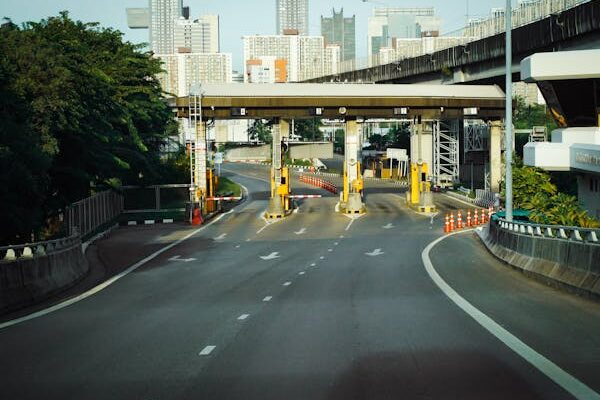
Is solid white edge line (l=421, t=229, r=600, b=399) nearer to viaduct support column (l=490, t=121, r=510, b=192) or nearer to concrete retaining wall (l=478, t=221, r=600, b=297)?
concrete retaining wall (l=478, t=221, r=600, b=297)

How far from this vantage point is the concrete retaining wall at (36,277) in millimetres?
21400

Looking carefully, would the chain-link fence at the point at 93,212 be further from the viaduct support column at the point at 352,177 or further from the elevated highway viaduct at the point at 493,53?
the elevated highway viaduct at the point at 493,53

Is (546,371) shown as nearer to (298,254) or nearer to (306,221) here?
(298,254)

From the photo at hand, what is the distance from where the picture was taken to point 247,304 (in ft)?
69.5

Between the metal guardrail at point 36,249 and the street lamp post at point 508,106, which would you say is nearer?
the metal guardrail at point 36,249

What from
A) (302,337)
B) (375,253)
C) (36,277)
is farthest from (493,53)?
(302,337)

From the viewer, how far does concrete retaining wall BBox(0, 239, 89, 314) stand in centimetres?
2140

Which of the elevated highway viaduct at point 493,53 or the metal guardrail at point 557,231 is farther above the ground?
the elevated highway viaduct at point 493,53

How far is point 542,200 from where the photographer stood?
40.4 metres

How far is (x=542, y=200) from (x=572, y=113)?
427 cm

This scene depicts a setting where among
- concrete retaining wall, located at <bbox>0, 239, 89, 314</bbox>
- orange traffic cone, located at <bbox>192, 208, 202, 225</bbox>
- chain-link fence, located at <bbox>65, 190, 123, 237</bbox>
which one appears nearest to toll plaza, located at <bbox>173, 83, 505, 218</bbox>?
orange traffic cone, located at <bbox>192, 208, 202, 225</bbox>

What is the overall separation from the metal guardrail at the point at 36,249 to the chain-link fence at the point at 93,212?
238 inches

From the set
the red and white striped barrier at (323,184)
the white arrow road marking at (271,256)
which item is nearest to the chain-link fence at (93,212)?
the white arrow road marking at (271,256)

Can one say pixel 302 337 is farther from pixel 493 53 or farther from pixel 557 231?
pixel 493 53
